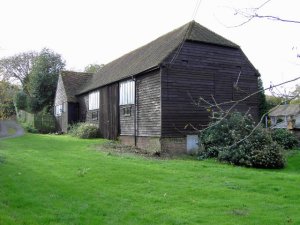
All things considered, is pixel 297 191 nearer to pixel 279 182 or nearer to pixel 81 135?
pixel 279 182

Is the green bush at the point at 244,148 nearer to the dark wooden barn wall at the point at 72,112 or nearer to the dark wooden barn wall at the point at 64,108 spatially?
the dark wooden barn wall at the point at 72,112

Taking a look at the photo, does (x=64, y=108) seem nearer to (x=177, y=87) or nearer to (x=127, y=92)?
(x=127, y=92)

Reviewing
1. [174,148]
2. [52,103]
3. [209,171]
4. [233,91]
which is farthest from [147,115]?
[52,103]

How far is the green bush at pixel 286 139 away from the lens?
21.5 m

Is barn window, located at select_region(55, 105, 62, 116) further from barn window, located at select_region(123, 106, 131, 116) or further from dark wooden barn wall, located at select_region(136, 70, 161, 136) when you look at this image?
dark wooden barn wall, located at select_region(136, 70, 161, 136)

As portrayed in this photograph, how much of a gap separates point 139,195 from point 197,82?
1235cm

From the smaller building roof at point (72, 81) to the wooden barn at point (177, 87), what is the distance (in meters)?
11.1

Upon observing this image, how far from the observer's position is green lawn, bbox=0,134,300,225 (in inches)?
310

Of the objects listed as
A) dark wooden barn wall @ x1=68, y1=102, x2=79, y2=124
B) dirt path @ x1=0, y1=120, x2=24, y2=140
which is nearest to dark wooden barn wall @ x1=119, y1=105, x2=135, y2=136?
dirt path @ x1=0, y1=120, x2=24, y2=140

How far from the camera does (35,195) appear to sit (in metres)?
9.31

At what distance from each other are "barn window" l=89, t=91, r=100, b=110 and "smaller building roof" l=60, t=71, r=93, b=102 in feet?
15.2

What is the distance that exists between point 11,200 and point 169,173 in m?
5.94

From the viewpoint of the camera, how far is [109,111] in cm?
2672

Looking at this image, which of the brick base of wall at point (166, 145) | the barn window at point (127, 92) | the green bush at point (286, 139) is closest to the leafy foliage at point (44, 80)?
the barn window at point (127, 92)
